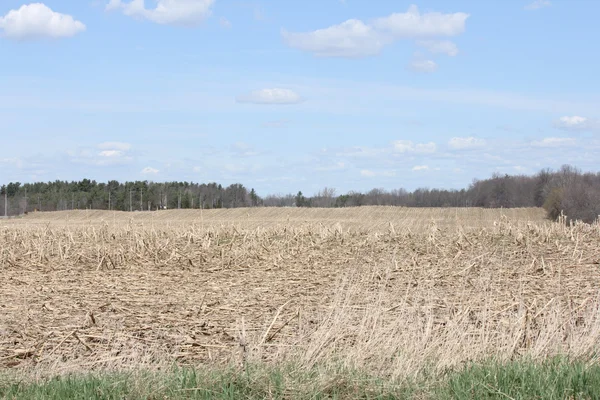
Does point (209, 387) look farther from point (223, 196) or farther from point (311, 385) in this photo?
point (223, 196)

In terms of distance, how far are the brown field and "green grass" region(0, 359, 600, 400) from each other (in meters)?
0.37

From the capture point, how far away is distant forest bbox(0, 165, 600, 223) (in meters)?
88.9

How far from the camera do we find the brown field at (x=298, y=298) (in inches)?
262

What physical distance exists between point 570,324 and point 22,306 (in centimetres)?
724

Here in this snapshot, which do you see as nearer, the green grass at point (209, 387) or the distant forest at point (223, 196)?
the green grass at point (209, 387)

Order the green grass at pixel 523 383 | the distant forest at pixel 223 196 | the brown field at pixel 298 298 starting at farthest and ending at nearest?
the distant forest at pixel 223 196
the brown field at pixel 298 298
the green grass at pixel 523 383

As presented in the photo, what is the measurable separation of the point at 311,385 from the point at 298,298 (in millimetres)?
4626

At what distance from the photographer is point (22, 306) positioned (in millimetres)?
9711

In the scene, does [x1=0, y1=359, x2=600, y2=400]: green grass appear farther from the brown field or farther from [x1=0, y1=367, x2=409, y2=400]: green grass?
the brown field

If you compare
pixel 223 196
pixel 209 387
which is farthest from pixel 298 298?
pixel 223 196

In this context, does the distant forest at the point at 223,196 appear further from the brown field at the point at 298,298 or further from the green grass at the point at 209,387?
the green grass at the point at 209,387

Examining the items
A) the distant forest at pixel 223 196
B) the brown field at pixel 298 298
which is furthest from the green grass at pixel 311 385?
the distant forest at pixel 223 196

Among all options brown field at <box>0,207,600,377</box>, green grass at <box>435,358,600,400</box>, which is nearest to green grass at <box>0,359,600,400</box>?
green grass at <box>435,358,600,400</box>

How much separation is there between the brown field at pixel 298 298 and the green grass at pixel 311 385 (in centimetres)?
37
